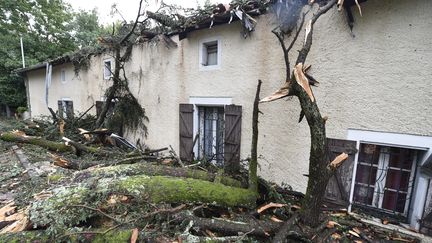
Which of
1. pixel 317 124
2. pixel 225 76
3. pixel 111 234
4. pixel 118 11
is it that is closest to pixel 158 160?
pixel 225 76

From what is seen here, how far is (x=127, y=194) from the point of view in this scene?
A: 9.73ft

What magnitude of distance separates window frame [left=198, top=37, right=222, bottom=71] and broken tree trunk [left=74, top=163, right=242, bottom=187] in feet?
10.6

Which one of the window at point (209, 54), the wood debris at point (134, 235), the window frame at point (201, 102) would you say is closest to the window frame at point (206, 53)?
the window at point (209, 54)

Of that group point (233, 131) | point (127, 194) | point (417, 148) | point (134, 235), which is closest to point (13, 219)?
point (127, 194)

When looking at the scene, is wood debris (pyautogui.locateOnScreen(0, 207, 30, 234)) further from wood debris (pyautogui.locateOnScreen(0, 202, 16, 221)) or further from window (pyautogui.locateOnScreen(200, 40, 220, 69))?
window (pyautogui.locateOnScreen(200, 40, 220, 69))

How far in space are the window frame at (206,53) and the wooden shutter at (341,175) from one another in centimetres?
345

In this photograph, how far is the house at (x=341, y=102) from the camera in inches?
145

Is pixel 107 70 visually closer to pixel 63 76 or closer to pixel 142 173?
pixel 63 76

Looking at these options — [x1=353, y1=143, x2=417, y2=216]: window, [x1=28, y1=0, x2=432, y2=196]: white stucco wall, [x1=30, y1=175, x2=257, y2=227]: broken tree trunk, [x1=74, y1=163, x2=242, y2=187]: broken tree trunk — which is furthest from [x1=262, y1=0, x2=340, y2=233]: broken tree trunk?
[x1=353, y1=143, x2=417, y2=216]: window

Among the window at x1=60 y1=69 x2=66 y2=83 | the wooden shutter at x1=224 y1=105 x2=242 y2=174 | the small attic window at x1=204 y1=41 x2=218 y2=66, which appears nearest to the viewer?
the wooden shutter at x1=224 y1=105 x2=242 y2=174

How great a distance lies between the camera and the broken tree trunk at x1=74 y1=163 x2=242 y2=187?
3486mm

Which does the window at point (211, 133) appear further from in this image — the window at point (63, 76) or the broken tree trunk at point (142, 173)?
the window at point (63, 76)

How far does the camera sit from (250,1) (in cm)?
505

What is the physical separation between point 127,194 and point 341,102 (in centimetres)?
411
